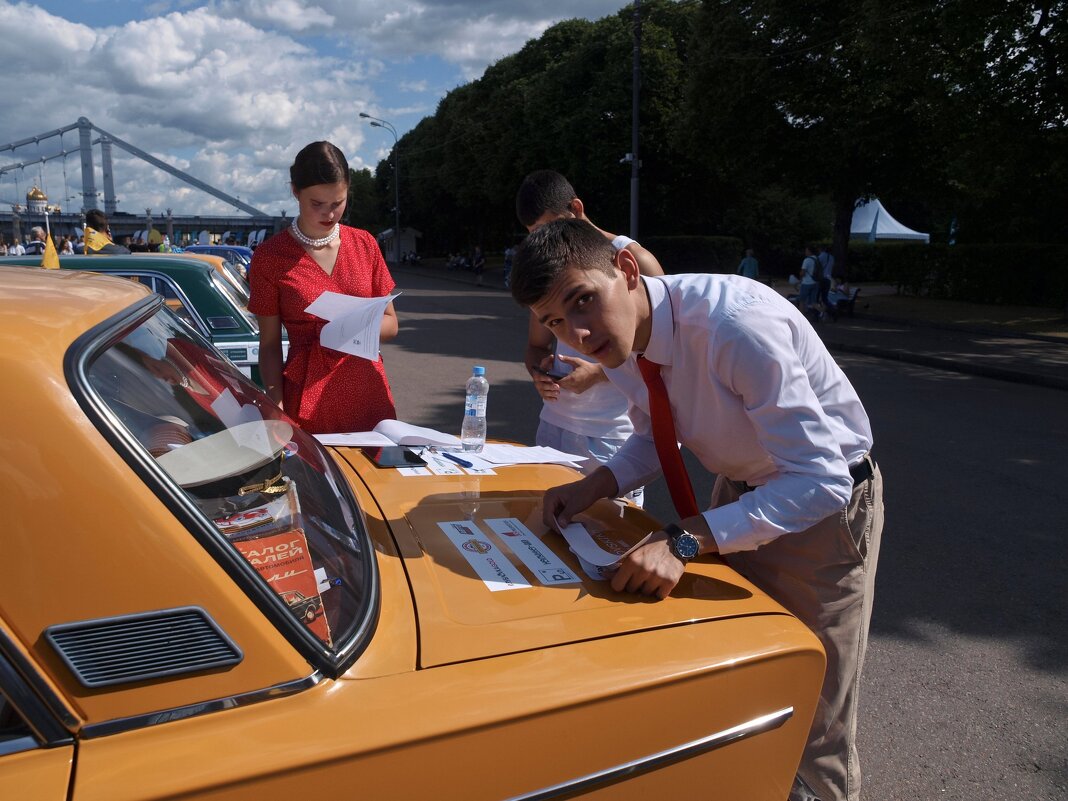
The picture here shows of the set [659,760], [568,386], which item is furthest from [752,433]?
[568,386]

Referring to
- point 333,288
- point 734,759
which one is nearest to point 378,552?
point 734,759

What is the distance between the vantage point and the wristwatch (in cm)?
167

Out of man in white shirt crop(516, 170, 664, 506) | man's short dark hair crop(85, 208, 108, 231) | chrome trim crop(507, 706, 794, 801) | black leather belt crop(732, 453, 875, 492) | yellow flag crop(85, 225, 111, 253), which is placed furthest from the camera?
man's short dark hair crop(85, 208, 108, 231)

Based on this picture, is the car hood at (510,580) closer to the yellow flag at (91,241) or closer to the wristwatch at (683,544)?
the wristwatch at (683,544)

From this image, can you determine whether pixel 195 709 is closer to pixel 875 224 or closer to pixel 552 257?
pixel 552 257

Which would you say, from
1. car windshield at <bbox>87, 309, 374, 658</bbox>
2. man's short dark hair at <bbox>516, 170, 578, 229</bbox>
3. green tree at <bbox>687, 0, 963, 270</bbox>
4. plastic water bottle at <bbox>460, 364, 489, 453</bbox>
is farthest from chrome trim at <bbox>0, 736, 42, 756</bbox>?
green tree at <bbox>687, 0, 963, 270</bbox>

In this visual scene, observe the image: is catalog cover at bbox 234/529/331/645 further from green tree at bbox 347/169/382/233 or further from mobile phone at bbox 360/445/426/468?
green tree at bbox 347/169/382/233

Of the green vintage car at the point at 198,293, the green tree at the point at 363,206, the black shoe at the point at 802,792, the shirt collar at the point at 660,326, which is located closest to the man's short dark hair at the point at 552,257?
the shirt collar at the point at 660,326

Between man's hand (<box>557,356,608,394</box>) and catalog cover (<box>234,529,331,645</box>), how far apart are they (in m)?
1.58

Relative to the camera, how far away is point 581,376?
2.97m

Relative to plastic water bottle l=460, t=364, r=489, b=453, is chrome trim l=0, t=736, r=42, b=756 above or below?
below

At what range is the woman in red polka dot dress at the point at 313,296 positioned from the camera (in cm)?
280

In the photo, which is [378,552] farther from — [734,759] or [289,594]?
[734,759]

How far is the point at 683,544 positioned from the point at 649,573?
133 millimetres
